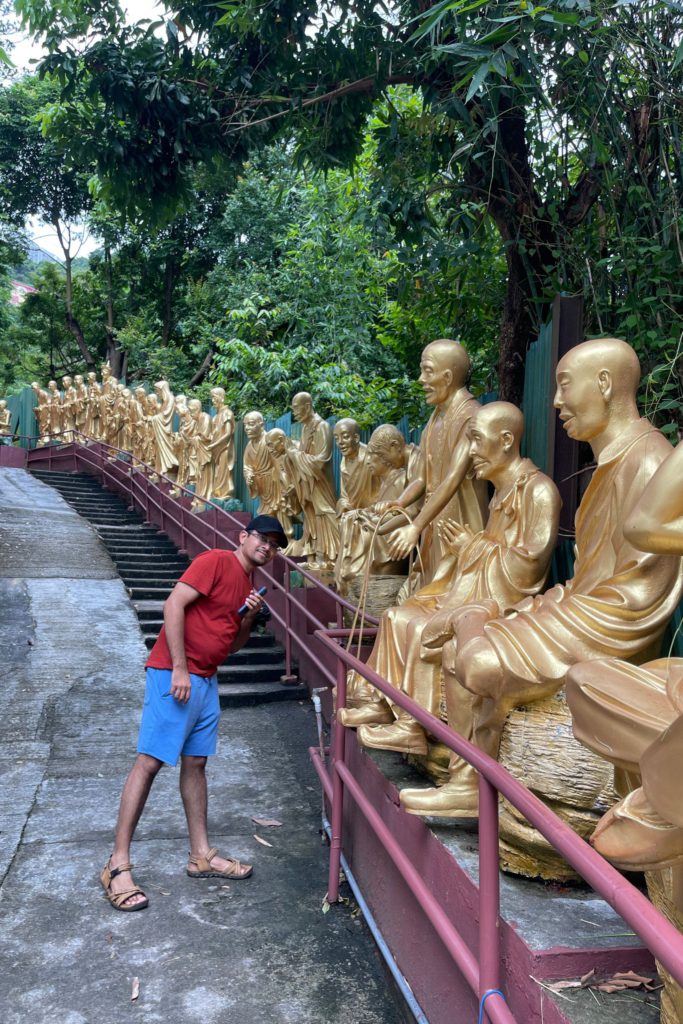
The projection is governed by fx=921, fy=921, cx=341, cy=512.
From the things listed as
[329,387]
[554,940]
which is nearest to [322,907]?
[554,940]

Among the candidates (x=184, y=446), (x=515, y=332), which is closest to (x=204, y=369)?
(x=184, y=446)

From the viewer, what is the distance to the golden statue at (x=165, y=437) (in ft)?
49.3

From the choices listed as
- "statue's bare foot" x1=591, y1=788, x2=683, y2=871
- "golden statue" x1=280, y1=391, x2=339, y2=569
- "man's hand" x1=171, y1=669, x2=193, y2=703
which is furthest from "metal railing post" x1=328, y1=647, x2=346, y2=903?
"golden statue" x1=280, y1=391, x2=339, y2=569

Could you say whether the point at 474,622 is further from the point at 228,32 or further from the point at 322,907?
the point at 228,32

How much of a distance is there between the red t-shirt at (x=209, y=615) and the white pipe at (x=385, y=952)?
3.54ft

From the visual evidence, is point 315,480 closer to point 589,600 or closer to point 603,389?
point 603,389

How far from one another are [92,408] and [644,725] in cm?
2143

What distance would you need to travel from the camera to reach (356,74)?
627 centimetres

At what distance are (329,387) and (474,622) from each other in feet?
35.7

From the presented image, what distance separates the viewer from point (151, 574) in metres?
11.2

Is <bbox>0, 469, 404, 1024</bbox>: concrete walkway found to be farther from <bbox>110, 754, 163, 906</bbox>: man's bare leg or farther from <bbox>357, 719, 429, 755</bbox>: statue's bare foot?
<bbox>357, 719, 429, 755</bbox>: statue's bare foot

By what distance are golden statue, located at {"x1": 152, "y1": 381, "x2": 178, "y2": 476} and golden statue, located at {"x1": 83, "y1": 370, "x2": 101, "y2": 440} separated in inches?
249

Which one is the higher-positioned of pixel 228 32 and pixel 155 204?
pixel 228 32

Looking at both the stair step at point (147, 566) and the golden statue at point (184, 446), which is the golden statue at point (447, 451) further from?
the golden statue at point (184, 446)
